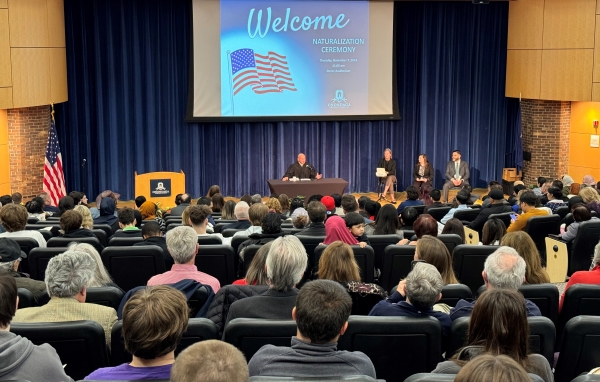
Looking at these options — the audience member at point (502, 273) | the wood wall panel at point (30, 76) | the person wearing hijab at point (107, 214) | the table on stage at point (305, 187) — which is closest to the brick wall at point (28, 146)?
the wood wall panel at point (30, 76)

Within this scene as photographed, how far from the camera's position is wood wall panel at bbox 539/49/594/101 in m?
13.5

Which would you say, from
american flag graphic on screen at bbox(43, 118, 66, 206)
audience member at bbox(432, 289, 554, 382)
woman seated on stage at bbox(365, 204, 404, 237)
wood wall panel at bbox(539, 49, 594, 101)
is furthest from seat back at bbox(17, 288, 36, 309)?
wood wall panel at bbox(539, 49, 594, 101)

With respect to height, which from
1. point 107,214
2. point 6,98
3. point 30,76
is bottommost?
point 107,214

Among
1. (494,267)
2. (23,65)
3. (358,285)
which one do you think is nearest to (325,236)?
(358,285)

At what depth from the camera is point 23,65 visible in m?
12.0

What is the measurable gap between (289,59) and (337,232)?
840 centimetres

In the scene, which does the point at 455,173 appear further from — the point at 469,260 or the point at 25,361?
the point at 25,361

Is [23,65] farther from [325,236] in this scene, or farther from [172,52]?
[325,236]

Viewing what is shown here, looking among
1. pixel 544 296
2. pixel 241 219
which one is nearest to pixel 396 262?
pixel 544 296

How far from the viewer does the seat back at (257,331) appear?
3.59 metres

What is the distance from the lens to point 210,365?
2.03 m

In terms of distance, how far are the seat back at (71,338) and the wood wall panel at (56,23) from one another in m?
10.1

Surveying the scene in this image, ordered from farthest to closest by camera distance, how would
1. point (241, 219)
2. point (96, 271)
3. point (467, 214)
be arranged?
point (467, 214), point (241, 219), point (96, 271)

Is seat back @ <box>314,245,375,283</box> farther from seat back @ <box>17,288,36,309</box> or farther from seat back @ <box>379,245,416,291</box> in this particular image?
seat back @ <box>17,288,36,309</box>
